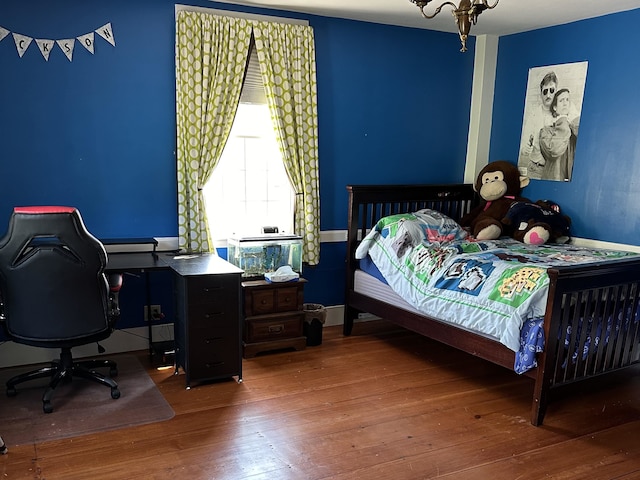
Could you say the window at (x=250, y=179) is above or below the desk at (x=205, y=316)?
above

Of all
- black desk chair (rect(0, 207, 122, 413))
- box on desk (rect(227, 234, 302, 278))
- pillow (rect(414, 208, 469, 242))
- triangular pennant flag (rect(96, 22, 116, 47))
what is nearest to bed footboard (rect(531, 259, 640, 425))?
pillow (rect(414, 208, 469, 242))


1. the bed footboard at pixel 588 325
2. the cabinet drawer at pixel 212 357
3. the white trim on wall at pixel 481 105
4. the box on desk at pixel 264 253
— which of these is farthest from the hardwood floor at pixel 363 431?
the white trim on wall at pixel 481 105

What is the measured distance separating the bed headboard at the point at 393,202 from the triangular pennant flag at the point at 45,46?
6.98ft

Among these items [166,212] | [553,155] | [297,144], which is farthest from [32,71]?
[553,155]

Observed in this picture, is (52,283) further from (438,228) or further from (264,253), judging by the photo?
(438,228)

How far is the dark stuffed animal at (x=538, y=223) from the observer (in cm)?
389

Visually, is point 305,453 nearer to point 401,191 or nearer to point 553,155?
point 401,191

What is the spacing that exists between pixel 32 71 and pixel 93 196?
80 cm

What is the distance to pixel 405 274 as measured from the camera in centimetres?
347

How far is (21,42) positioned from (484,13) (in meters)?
2.99

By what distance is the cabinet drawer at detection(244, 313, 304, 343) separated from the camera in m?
3.58

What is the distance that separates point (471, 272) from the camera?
120 inches

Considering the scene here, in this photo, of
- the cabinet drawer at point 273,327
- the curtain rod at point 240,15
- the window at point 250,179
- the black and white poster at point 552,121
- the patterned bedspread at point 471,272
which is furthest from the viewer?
the black and white poster at point 552,121

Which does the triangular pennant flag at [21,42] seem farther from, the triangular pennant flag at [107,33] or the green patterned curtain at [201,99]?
the green patterned curtain at [201,99]
